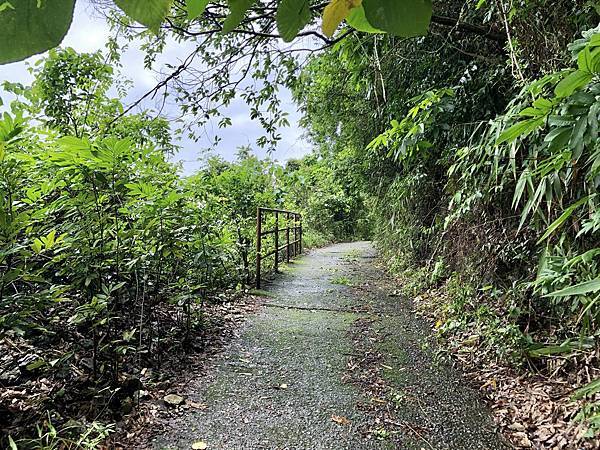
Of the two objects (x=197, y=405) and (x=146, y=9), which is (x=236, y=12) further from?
(x=197, y=405)

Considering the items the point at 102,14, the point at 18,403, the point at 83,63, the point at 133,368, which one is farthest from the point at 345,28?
the point at 18,403

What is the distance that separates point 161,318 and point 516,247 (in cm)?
233

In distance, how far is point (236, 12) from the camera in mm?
434

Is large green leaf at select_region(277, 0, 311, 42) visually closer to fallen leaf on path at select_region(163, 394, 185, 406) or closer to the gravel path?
the gravel path

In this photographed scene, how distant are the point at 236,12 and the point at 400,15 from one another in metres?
0.18

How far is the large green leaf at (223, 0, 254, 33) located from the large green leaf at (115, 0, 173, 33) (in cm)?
8

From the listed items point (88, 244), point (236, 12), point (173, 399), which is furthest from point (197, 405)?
point (236, 12)

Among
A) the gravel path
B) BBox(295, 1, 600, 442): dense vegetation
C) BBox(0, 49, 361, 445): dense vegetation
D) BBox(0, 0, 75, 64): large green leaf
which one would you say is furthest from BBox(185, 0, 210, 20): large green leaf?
the gravel path

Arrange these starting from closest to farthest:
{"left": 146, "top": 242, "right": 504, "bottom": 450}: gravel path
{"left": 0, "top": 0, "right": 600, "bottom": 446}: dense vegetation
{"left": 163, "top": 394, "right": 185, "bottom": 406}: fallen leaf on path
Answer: {"left": 0, "top": 0, "right": 600, "bottom": 446}: dense vegetation
{"left": 146, "top": 242, "right": 504, "bottom": 450}: gravel path
{"left": 163, "top": 394, "right": 185, "bottom": 406}: fallen leaf on path

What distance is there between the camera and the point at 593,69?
0.88m

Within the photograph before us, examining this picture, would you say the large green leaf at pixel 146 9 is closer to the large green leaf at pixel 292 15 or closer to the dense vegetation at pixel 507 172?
the large green leaf at pixel 292 15

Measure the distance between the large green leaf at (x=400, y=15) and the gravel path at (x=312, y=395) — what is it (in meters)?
1.73

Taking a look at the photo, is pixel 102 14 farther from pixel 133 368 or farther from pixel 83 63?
pixel 133 368

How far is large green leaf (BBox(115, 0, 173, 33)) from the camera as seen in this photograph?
361mm
